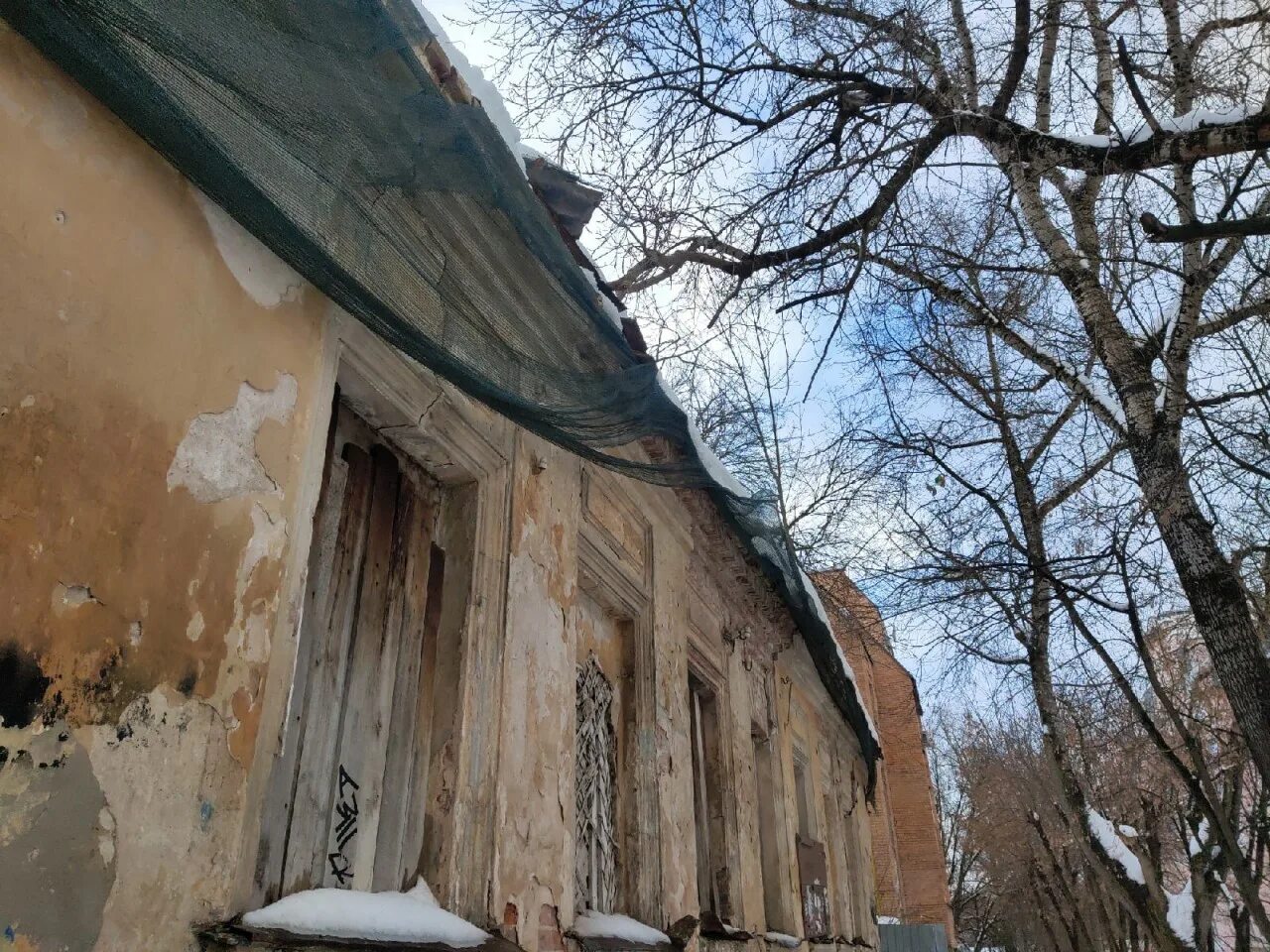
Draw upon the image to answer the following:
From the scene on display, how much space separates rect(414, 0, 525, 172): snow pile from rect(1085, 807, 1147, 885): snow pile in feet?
32.0

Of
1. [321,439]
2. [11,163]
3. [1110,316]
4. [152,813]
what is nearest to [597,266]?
[321,439]

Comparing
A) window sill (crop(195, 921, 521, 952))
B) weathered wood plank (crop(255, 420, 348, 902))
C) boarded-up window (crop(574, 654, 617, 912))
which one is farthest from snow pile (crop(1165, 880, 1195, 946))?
weathered wood plank (crop(255, 420, 348, 902))

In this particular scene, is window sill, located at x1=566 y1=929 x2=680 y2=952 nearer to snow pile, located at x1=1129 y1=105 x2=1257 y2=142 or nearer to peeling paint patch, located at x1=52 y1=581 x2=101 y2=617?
peeling paint patch, located at x1=52 y1=581 x2=101 y2=617

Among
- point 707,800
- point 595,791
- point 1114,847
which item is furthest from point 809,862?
point 1114,847

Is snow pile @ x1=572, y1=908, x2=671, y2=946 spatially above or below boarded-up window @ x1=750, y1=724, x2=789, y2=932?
below

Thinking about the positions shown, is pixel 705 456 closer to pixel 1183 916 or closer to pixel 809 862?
pixel 809 862

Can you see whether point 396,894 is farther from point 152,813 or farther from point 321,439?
point 321,439

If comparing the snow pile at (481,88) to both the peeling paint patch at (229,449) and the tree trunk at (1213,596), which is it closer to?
the peeling paint patch at (229,449)

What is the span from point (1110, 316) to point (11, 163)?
501cm

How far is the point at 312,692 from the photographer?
2.88 m

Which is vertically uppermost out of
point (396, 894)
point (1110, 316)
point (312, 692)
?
point (1110, 316)

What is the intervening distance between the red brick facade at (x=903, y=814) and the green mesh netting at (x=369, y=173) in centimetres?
1909

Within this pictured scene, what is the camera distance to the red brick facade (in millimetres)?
24375

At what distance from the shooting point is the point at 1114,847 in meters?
10.6
